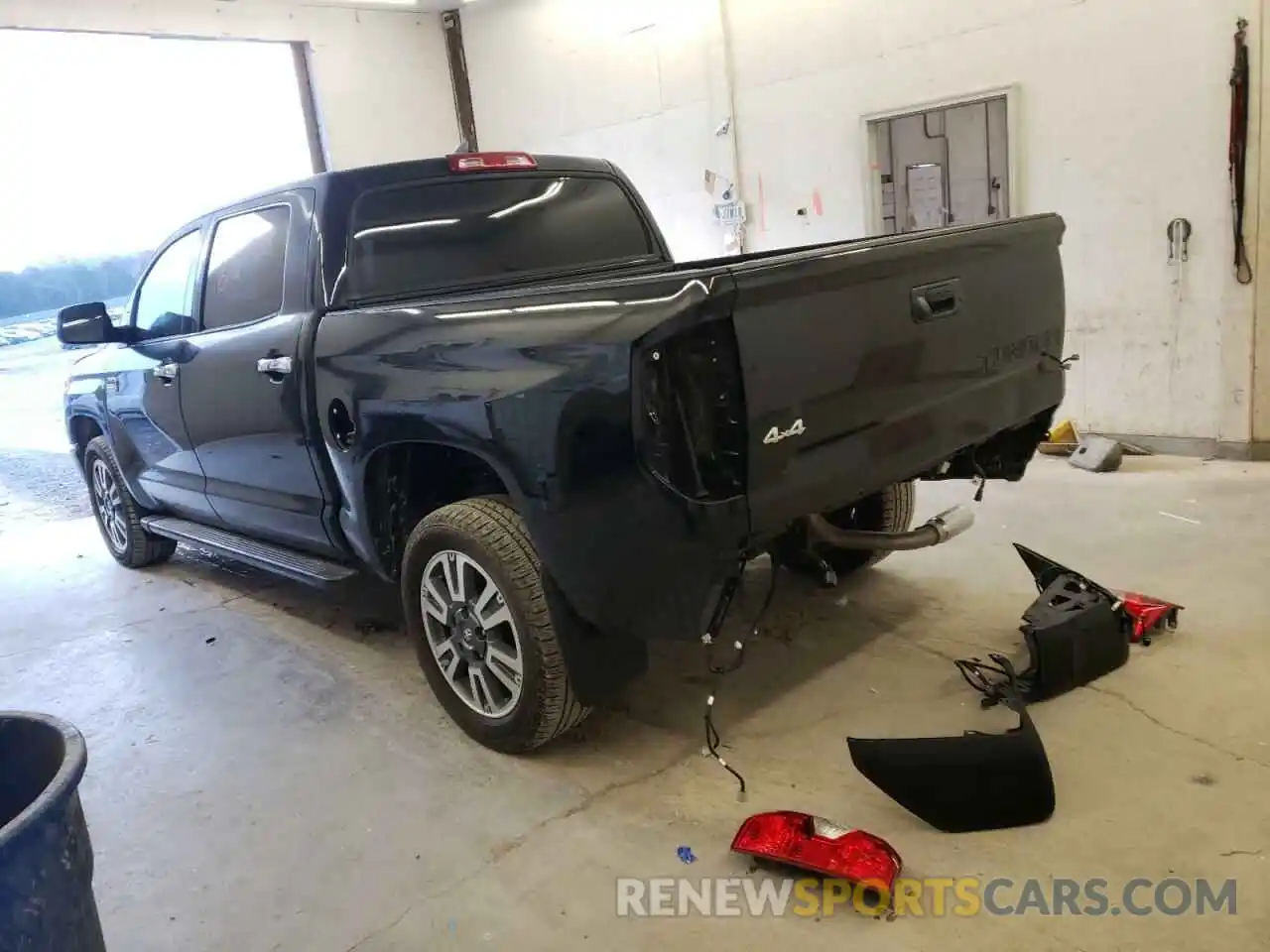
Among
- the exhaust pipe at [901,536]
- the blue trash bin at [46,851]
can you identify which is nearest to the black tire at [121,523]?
the blue trash bin at [46,851]

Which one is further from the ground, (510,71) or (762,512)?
(510,71)

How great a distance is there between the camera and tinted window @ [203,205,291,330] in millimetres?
3426

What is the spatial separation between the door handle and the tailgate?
67.4 inches

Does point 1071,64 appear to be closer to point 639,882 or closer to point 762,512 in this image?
point 762,512

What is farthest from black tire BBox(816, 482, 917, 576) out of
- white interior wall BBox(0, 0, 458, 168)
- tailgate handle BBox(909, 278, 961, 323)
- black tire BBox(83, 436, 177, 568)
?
white interior wall BBox(0, 0, 458, 168)

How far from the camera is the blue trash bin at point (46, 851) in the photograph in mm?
1396

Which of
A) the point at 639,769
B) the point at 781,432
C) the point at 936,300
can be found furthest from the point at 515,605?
the point at 936,300

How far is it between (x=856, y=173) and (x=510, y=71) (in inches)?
147

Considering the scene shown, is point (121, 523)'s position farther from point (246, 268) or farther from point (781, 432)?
point (781, 432)

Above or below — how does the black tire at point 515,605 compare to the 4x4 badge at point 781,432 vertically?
below

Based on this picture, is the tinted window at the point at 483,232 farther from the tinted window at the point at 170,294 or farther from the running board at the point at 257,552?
the tinted window at the point at 170,294

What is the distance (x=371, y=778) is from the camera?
278 centimetres

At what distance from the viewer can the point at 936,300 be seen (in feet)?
8.42

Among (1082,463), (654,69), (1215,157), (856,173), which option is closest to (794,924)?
(1082,463)
